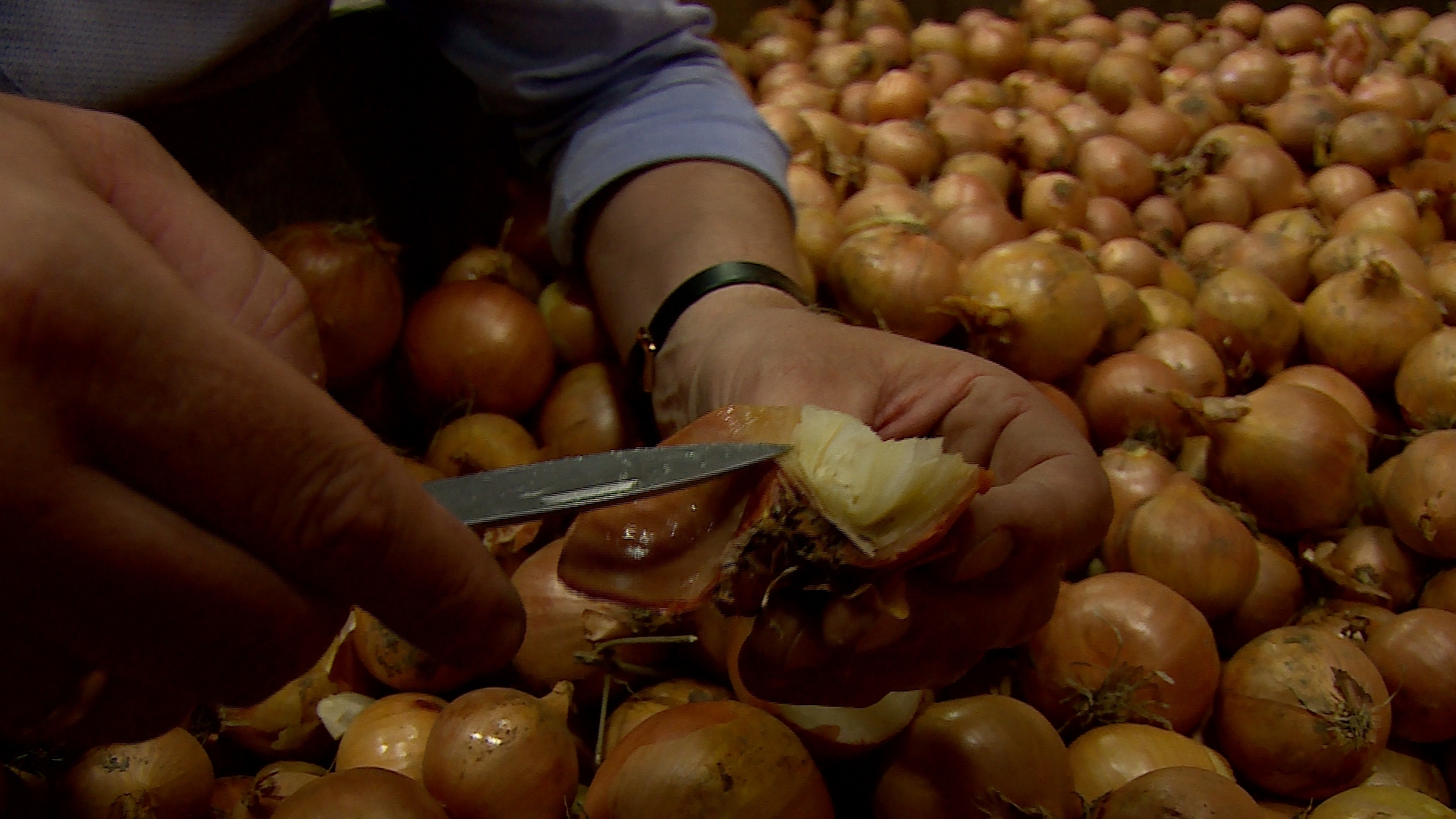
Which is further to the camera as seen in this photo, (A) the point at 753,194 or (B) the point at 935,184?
(B) the point at 935,184

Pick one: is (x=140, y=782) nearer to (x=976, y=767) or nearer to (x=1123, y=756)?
(x=976, y=767)

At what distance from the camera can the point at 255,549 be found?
17.0 inches

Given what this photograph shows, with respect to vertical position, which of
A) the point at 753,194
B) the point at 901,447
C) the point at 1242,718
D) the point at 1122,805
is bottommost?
the point at 1242,718

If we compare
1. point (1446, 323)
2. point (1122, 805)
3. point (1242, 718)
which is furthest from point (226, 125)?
point (1446, 323)

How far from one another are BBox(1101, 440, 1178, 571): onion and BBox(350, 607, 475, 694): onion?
763 millimetres

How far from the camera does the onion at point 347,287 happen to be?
1.19 m

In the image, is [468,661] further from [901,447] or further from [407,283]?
[407,283]

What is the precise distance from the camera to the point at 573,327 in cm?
138

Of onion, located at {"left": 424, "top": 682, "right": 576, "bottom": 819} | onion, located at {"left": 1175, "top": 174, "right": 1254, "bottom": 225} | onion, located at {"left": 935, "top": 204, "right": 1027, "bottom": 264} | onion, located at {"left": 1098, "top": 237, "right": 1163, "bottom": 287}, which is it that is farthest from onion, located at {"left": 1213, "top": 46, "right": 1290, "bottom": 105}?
onion, located at {"left": 424, "top": 682, "right": 576, "bottom": 819}

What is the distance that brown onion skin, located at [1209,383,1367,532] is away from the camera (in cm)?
113

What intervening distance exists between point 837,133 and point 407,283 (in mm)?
922

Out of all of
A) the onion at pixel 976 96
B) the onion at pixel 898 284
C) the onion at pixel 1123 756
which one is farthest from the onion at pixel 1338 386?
the onion at pixel 976 96

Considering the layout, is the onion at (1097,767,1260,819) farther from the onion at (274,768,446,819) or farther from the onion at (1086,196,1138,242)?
the onion at (1086,196,1138,242)

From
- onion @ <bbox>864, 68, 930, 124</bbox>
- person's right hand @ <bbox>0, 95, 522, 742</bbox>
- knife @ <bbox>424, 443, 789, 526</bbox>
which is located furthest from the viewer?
onion @ <bbox>864, 68, 930, 124</bbox>
